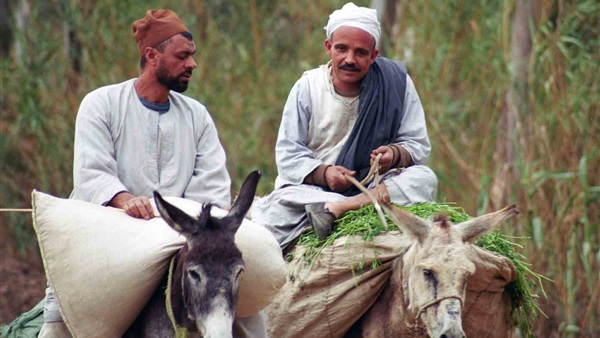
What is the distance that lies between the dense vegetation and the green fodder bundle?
1.93m

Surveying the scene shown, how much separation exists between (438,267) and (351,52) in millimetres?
1467

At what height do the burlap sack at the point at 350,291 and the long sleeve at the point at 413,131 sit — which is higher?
the long sleeve at the point at 413,131

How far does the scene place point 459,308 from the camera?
546 cm

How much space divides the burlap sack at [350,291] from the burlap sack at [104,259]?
0.80 meters

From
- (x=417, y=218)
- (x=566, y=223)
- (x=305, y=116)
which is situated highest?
(x=305, y=116)

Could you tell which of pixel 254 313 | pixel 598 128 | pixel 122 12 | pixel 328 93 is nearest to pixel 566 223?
pixel 598 128

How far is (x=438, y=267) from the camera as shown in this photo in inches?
219

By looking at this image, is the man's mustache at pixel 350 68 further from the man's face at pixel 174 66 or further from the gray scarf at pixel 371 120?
the man's face at pixel 174 66

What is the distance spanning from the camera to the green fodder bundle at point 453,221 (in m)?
6.10

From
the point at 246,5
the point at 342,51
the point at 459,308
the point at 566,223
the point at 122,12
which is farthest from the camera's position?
the point at 246,5

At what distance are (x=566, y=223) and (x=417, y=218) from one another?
317 cm

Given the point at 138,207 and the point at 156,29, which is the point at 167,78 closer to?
the point at 156,29

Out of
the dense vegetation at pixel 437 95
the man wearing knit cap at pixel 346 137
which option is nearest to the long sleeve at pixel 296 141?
the man wearing knit cap at pixel 346 137

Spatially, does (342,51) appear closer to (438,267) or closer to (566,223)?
(438,267)
